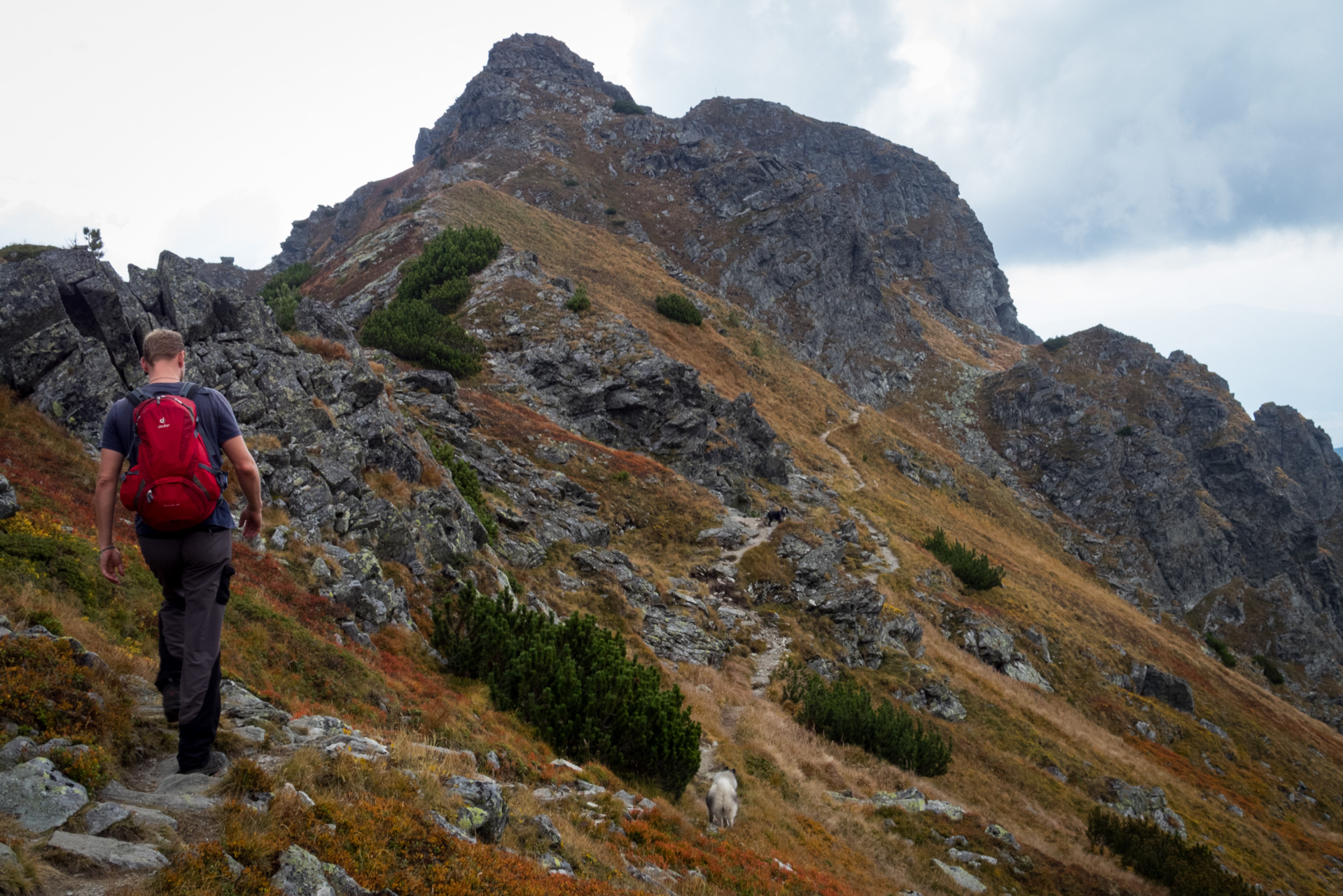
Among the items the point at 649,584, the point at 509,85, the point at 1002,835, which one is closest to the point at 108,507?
the point at 1002,835

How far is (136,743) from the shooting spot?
470 centimetres

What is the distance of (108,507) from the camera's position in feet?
14.8

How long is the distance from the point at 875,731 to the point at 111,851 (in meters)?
18.8

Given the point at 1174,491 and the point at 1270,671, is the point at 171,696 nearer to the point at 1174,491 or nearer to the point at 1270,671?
the point at 1270,671

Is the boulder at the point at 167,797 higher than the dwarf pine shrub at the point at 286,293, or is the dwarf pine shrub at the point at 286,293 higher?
the dwarf pine shrub at the point at 286,293

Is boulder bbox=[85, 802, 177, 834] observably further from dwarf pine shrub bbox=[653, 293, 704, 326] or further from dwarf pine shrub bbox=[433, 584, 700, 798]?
dwarf pine shrub bbox=[653, 293, 704, 326]

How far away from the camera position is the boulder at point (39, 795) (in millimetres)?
3498

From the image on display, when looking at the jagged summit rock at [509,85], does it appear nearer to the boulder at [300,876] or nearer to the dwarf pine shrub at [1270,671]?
the boulder at [300,876]

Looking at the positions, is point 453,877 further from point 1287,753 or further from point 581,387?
point 1287,753

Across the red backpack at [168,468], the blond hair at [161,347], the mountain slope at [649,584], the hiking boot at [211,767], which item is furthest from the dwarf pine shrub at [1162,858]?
the blond hair at [161,347]

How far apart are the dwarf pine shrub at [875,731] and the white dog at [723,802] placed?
8.74 meters

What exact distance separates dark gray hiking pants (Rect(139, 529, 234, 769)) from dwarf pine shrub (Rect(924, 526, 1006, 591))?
133 ft

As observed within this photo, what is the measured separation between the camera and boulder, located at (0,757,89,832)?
350cm

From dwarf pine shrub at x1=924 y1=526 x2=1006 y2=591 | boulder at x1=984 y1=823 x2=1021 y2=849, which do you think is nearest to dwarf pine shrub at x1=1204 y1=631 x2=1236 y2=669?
dwarf pine shrub at x1=924 y1=526 x2=1006 y2=591
